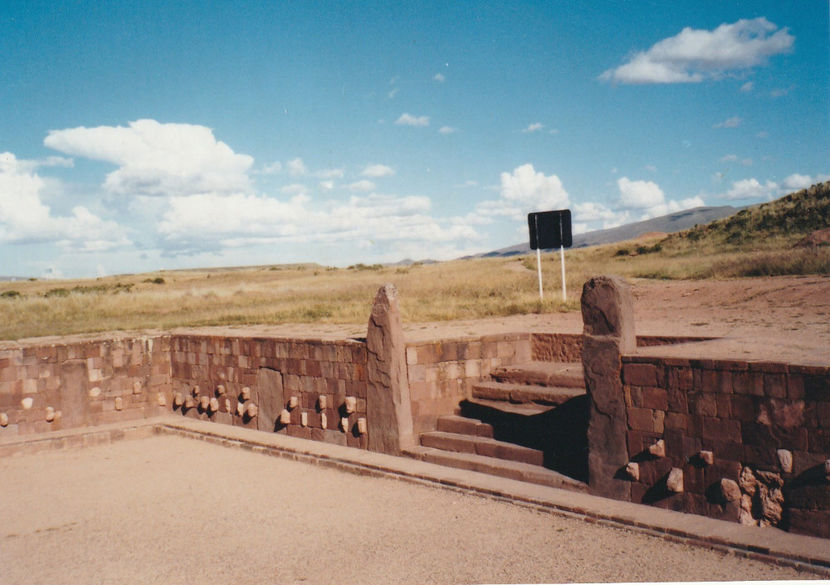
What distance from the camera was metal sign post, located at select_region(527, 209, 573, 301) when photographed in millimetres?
17641

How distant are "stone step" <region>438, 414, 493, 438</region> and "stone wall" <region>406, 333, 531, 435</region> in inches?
6.6

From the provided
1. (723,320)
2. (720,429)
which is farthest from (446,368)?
(723,320)

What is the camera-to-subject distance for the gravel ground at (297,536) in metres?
5.80

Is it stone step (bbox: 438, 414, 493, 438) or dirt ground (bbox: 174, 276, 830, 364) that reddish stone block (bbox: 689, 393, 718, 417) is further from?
stone step (bbox: 438, 414, 493, 438)

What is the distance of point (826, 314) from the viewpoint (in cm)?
1271

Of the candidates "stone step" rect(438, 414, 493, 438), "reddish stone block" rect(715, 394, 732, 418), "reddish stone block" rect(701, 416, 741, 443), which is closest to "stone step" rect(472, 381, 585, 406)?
"stone step" rect(438, 414, 493, 438)

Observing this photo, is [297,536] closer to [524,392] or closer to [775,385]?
[524,392]

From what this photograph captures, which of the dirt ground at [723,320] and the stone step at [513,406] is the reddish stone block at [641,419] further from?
the stone step at [513,406]

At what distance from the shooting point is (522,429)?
345 inches

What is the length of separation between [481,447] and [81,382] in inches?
320

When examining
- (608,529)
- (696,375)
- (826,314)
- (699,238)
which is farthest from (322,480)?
(699,238)

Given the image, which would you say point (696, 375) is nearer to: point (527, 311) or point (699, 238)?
point (527, 311)

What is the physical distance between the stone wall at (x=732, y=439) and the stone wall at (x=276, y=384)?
170 inches

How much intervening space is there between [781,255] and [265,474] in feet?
60.8
